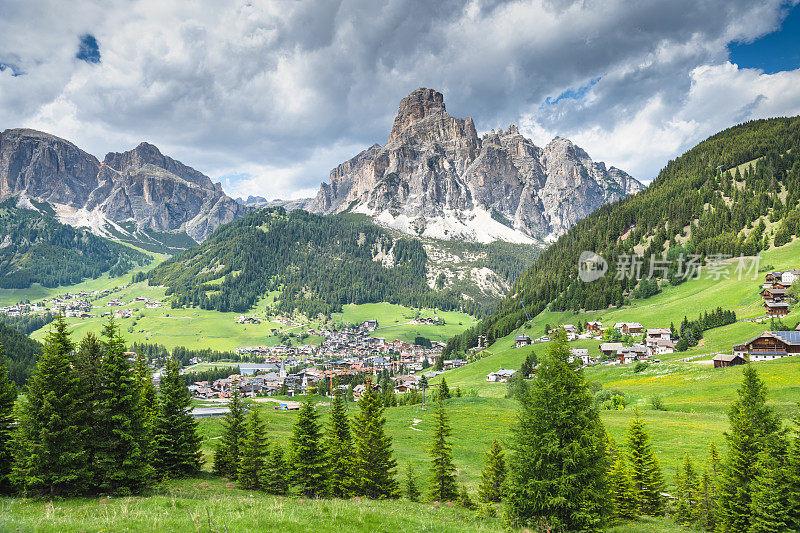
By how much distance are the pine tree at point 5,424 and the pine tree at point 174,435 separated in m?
11.1

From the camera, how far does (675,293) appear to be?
154 metres

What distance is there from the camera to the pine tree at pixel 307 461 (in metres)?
35.1

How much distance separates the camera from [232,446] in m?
40.8

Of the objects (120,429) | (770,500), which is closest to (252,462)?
(120,429)

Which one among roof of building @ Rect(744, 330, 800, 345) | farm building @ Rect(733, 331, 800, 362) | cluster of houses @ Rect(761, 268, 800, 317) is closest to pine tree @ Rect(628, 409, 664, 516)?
farm building @ Rect(733, 331, 800, 362)

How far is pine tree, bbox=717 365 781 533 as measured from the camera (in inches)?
1069

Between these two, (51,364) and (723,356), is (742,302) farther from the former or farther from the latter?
(51,364)

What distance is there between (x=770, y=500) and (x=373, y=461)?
27450 millimetres

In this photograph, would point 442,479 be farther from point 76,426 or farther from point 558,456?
point 76,426

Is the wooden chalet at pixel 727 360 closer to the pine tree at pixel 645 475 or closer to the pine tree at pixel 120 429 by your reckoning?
the pine tree at pixel 645 475

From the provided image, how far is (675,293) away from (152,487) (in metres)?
173

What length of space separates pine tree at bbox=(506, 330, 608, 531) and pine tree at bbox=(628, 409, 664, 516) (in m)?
15.6

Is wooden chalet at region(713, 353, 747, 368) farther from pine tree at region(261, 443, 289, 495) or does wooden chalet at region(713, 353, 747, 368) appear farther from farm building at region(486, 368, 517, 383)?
pine tree at region(261, 443, 289, 495)

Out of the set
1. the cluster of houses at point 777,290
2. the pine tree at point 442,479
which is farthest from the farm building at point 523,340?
the pine tree at point 442,479
